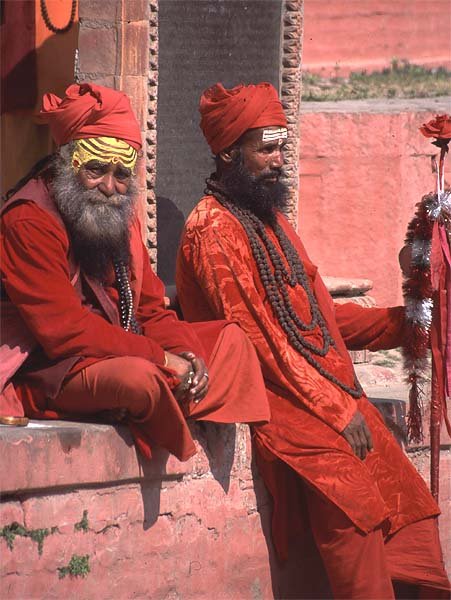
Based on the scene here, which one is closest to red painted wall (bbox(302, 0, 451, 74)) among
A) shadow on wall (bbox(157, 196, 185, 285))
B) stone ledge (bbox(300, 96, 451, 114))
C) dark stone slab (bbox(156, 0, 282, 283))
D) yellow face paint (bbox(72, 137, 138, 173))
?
stone ledge (bbox(300, 96, 451, 114))

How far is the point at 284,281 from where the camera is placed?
21.2ft

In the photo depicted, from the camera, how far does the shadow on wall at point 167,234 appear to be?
8102 millimetres

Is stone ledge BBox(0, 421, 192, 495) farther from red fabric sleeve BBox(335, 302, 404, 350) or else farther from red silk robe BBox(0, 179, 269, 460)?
red fabric sleeve BBox(335, 302, 404, 350)

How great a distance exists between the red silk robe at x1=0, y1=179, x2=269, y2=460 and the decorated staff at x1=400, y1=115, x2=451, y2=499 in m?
0.97

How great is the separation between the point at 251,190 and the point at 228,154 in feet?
0.61

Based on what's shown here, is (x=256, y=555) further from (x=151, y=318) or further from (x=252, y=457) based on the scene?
(x=151, y=318)

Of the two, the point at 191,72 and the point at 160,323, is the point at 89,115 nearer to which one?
the point at 160,323

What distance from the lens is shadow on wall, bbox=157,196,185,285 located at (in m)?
8.10

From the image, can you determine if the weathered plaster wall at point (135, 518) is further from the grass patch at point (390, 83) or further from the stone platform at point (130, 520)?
the grass patch at point (390, 83)

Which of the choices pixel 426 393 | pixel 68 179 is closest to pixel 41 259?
pixel 68 179

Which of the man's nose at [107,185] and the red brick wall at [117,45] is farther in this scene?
the red brick wall at [117,45]

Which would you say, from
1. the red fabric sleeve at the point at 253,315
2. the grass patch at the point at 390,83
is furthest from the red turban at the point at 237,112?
the grass patch at the point at 390,83

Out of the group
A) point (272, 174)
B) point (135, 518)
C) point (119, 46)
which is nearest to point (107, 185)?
point (272, 174)

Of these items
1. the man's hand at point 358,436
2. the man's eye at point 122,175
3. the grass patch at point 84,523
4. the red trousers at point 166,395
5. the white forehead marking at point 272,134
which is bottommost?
the grass patch at point 84,523
